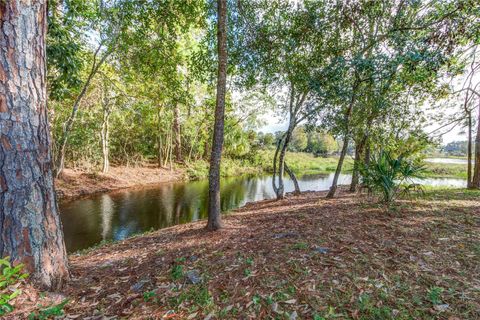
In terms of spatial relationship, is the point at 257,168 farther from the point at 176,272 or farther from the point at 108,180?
the point at 176,272

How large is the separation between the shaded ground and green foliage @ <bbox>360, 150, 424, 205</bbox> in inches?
36.6

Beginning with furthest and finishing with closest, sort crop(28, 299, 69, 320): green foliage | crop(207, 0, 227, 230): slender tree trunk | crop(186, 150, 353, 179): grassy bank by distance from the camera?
1. crop(186, 150, 353, 179): grassy bank
2. crop(207, 0, 227, 230): slender tree trunk
3. crop(28, 299, 69, 320): green foliage

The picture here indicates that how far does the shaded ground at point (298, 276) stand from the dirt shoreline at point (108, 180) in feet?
33.9

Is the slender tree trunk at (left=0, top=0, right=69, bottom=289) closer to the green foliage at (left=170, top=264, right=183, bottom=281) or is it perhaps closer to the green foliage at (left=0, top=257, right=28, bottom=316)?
the green foliage at (left=0, top=257, right=28, bottom=316)

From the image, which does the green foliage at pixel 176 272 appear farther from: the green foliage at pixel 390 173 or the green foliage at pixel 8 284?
the green foliage at pixel 390 173

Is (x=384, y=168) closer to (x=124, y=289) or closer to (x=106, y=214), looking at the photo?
(x=124, y=289)

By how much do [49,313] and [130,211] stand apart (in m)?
8.38

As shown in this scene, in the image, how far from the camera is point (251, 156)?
27.6m

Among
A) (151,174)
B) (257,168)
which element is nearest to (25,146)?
(151,174)

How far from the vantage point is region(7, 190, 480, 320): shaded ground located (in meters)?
2.00

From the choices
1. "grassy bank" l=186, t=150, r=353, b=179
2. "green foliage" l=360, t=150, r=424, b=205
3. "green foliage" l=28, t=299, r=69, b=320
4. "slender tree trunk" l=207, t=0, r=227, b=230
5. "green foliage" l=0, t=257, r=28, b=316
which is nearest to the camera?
"green foliage" l=0, t=257, r=28, b=316

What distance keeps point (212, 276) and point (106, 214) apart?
8.33 metres

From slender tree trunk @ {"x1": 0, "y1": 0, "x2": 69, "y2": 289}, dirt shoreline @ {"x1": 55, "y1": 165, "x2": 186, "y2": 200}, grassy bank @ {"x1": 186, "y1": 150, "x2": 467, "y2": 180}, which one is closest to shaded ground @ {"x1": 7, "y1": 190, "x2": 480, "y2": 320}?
slender tree trunk @ {"x1": 0, "y1": 0, "x2": 69, "y2": 289}

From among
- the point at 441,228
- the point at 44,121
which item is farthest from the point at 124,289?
the point at 441,228
